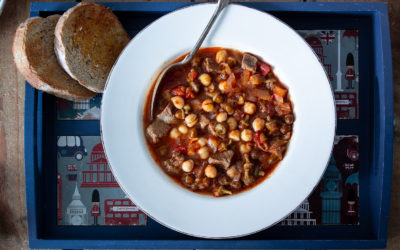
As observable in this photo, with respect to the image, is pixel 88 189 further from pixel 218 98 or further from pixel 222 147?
pixel 218 98

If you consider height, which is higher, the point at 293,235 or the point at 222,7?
the point at 222,7

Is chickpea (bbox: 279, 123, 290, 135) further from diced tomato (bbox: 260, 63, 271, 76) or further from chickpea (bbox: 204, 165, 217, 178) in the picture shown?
chickpea (bbox: 204, 165, 217, 178)

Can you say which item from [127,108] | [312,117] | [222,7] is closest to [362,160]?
[312,117]

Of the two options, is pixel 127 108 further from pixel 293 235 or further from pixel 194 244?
pixel 293 235

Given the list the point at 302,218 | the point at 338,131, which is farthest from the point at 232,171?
the point at 338,131

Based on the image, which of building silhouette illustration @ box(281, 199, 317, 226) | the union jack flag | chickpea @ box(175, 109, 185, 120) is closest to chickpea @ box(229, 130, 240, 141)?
chickpea @ box(175, 109, 185, 120)

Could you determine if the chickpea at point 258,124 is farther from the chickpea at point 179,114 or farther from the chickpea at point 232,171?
the chickpea at point 179,114
